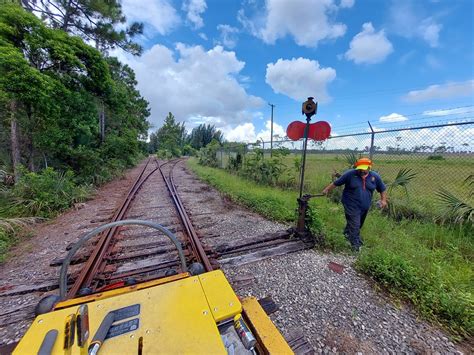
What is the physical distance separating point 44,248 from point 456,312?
6294 millimetres

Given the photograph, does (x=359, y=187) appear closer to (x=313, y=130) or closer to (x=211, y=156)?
(x=313, y=130)

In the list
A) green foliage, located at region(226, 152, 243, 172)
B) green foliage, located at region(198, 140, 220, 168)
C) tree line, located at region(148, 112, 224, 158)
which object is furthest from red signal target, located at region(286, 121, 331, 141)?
tree line, located at region(148, 112, 224, 158)

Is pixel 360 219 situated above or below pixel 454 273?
above

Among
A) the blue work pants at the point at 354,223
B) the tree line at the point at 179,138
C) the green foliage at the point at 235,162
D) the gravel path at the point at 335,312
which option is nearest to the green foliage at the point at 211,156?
the green foliage at the point at 235,162

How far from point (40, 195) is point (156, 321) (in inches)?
270

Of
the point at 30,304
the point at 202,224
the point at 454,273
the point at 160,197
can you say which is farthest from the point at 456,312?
the point at 160,197

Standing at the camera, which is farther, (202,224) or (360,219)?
(202,224)

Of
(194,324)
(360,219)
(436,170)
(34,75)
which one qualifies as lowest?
(360,219)

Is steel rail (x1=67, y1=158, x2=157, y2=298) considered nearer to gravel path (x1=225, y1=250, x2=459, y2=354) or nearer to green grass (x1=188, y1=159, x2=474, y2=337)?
gravel path (x1=225, y1=250, x2=459, y2=354)

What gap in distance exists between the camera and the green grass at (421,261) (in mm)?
2307

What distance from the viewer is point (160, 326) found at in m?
1.03

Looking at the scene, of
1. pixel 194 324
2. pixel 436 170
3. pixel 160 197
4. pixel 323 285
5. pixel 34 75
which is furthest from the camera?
pixel 160 197

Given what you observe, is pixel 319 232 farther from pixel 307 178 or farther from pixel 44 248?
pixel 44 248

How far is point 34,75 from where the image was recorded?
5.47 m
